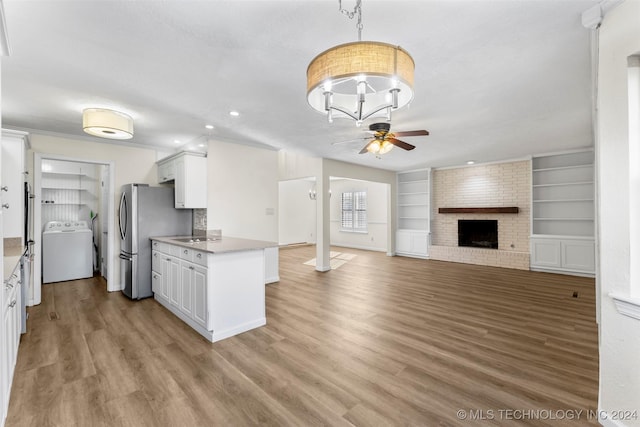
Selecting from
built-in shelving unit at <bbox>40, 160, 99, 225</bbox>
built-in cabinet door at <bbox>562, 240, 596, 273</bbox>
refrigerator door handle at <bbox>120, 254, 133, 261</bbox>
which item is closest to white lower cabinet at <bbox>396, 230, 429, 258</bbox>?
built-in cabinet door at <bbox>562, 240, 596, 273</bbox>

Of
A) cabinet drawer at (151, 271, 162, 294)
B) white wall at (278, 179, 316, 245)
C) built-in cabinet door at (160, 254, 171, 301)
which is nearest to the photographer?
built-in cabinet door at (160, 254, 171, 301)

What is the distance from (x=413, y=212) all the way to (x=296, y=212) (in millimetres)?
4524

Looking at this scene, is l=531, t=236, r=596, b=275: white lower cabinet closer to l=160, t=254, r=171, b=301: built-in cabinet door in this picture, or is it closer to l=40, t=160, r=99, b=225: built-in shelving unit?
l=160, t=254, r=171, b=301: built-in cabinet door

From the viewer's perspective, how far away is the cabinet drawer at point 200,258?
2.89 m

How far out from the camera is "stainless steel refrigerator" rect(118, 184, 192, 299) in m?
4.13

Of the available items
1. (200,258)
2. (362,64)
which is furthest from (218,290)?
(362,64)

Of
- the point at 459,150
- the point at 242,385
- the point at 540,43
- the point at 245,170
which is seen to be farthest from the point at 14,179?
the point at 459,150

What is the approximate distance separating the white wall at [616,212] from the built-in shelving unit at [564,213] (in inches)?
202

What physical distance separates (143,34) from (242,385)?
101 inches

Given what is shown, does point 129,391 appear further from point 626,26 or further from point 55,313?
point 626,26

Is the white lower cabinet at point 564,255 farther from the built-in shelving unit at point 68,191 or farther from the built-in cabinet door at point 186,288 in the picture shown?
the built-in shelving unit at point 68,191

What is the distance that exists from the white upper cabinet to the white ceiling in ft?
1.62

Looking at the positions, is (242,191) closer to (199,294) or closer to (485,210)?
(199,294)

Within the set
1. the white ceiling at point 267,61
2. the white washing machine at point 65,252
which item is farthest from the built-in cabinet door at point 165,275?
the white washing machine at point 65,252
